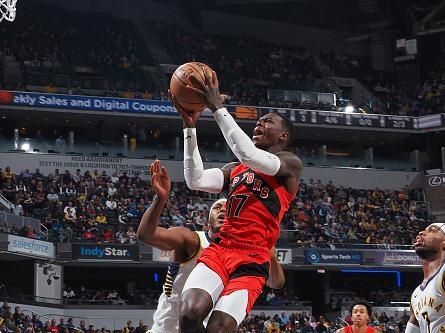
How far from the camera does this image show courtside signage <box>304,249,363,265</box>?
31.7 meters

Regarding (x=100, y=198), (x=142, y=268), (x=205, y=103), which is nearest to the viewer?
(x=205, y=103)

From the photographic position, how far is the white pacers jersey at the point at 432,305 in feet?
26.6

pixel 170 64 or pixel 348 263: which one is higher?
pixel 170 64

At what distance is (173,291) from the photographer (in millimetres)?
7129

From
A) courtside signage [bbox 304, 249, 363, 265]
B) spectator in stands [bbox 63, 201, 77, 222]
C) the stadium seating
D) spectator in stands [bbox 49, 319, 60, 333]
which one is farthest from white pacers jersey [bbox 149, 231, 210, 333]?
courtside signage [bbox 304, 249, 363, 265]

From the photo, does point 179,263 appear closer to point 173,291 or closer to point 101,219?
point 173,291

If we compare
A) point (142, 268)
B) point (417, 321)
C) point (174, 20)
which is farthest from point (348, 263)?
point (417, 321)

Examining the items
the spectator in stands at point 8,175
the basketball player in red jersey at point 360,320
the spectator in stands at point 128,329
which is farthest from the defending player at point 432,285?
the spectator in stands at point 8,175

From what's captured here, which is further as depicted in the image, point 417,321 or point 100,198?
point 100,198

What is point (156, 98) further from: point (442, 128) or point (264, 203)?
point (264, 203)

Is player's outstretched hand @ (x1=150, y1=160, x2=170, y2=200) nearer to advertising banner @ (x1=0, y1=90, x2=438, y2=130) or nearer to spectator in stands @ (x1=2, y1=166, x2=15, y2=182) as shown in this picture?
spectator in stands @ (x1=2, y1=166, x2=15, y2=182)

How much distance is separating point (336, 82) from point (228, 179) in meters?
36.0

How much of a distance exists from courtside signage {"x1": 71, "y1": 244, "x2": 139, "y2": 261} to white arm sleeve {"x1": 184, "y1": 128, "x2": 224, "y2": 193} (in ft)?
72.2

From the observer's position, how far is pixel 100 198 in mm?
30516
